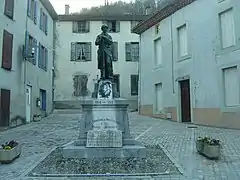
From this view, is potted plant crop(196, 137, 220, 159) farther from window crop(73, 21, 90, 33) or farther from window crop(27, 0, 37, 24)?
window crop(73, 21, 90, 33)

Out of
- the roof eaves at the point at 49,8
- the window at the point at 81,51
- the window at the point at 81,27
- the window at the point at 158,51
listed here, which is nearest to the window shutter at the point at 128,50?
the window at the point at 81,51

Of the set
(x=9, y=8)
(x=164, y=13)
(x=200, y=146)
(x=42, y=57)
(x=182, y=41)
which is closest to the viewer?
(x=200, y=146)

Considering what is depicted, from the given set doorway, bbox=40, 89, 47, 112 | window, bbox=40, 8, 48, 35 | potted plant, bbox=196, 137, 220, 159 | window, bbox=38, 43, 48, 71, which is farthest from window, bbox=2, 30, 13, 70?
potted plant, bbox=196, 137, 220, 159

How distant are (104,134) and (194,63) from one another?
10032 mm

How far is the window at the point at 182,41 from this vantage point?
1723 centimetres

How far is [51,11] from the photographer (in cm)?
2272

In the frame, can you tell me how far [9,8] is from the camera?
14.8 m

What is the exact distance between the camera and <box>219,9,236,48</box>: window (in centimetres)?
1395

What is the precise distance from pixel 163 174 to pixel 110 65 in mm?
3806

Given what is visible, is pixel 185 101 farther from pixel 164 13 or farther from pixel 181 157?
pixel 181 157

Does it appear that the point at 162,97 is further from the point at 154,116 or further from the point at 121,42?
the point at 121,42

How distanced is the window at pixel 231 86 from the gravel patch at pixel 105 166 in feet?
23.9

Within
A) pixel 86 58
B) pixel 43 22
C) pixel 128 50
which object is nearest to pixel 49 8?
pixel 43 22

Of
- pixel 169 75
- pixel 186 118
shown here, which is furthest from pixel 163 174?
pixel 169 75
